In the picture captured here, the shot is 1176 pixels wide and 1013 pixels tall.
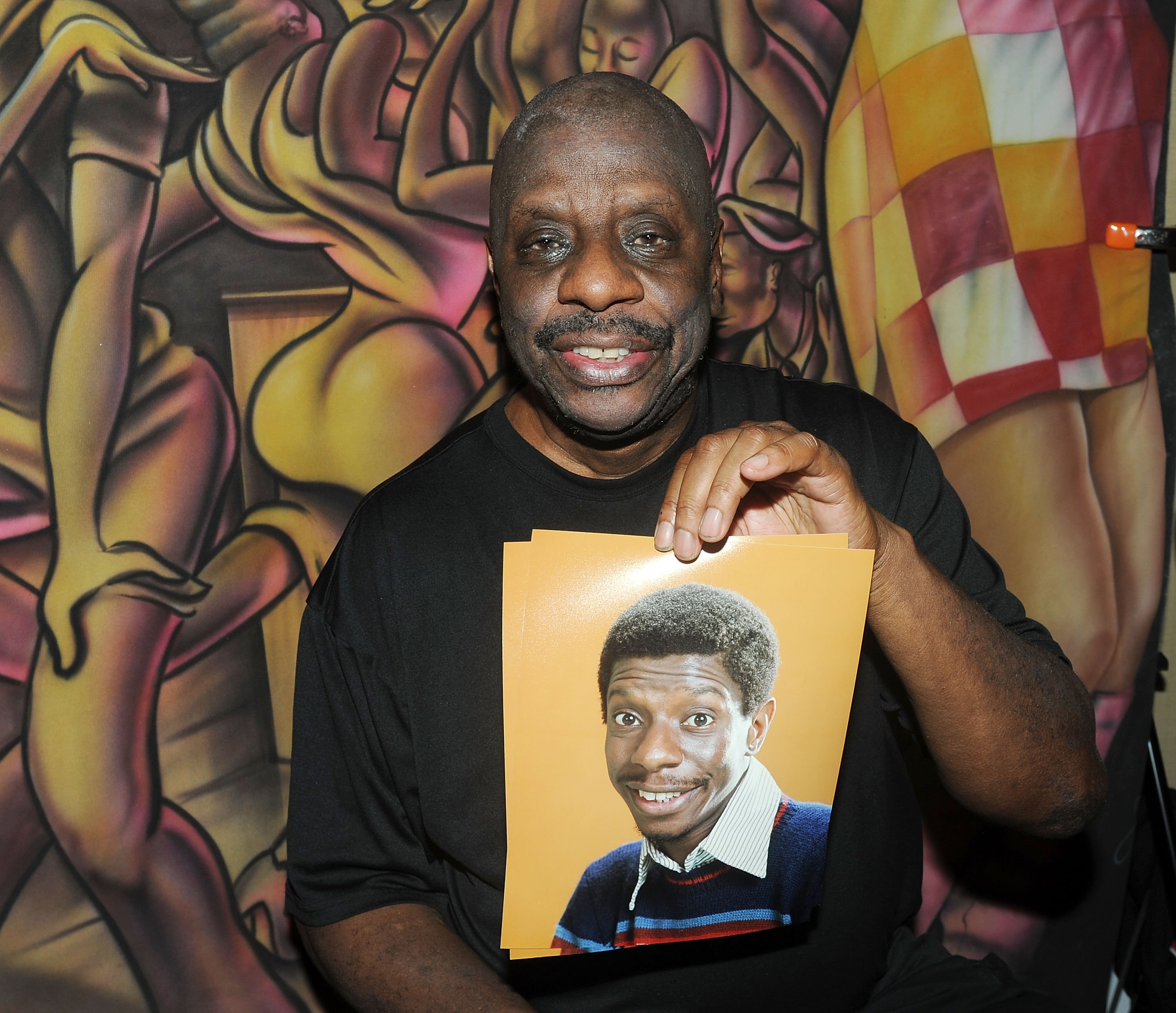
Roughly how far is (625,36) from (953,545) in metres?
1.10

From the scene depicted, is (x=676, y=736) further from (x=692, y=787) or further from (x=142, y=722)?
(x=142, y=722)

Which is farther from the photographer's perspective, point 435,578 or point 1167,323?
point 1167,323

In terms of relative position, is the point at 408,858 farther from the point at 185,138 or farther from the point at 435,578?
the point at 185,138

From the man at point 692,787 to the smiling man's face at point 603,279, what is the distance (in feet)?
1.07

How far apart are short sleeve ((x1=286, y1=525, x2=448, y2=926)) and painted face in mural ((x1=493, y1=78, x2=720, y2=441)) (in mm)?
417

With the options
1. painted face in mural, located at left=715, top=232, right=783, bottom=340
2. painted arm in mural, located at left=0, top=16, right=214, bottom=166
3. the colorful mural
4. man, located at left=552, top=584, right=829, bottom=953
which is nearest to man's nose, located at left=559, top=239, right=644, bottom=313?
man, located at left=552, top=584, right=829, bottom=953

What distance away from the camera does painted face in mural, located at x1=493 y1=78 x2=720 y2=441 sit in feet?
4.04

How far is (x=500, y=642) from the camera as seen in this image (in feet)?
4.38

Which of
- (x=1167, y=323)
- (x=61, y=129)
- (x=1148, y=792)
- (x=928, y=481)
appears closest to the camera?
(x=928, y=481)

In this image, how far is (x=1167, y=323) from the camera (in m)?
1.95

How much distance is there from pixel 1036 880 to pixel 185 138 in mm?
2266

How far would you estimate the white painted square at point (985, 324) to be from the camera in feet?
6.39

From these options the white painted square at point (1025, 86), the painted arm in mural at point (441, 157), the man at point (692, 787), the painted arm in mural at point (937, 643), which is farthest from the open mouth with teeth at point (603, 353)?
the white painted square at point (1025, 86)

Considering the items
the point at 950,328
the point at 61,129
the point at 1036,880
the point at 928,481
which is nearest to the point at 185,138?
the point at 61,129
